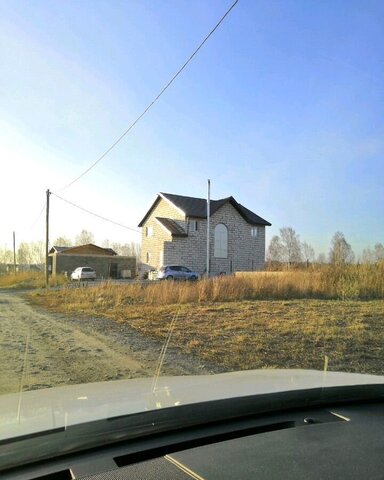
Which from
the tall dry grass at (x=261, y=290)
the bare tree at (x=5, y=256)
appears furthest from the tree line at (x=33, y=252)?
the tall dry grass at (x=261, y=290)

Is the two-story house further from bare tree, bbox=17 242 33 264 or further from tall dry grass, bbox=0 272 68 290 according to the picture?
bare tree, bbox=17 242 33 264

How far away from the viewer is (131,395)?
2.60 m

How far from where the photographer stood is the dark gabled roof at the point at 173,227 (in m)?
44.4

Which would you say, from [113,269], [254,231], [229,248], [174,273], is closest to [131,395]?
[174,273]

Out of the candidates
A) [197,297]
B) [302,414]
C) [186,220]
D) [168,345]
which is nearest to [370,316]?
[168,345]

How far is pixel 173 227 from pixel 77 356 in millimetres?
37294

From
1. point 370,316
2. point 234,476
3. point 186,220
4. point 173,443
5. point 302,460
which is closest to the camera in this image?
point 234,476

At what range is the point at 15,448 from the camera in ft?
5.87

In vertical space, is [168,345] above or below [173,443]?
below

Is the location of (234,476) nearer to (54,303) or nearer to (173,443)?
(173,443)

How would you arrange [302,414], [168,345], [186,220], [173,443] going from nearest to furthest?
[173,443] < [302,414] < [168,345] < [186,220]

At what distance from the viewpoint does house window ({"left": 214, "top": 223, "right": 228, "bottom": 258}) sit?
47.0 meters

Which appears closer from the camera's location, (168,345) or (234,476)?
(234,476)

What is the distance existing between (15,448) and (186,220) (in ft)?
143
